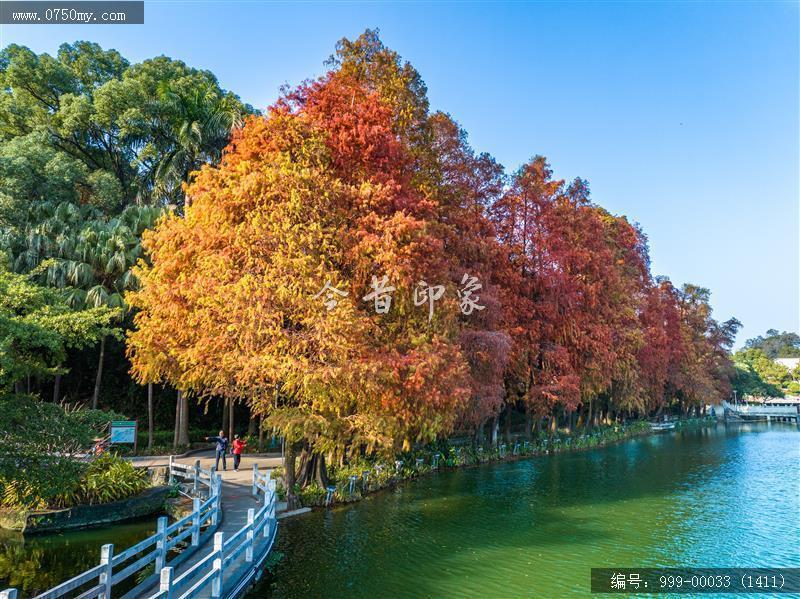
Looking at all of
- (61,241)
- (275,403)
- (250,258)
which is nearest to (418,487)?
(275,403)

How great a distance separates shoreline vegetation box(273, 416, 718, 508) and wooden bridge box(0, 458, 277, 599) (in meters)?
2.71

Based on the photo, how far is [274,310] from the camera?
17609 millimetres

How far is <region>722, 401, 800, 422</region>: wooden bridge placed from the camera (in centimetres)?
8312

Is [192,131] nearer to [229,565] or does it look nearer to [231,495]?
[231,495]

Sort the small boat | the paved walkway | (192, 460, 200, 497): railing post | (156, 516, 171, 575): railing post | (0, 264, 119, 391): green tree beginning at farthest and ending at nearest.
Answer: the small boat < (192, 460, 200, 497): railing post < (0, 264, 119, 391): green tree < the paved walkway < (156, 516, 171, 575): railing post

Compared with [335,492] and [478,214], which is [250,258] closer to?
[335,492]

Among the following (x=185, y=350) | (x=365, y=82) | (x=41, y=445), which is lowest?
(x=41, y=445)

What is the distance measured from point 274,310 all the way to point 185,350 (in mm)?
4195

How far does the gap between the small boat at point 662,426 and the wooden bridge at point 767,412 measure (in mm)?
28862

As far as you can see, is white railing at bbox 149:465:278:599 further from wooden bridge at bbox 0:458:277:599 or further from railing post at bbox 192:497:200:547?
railing post at bbox 192:497:200:547

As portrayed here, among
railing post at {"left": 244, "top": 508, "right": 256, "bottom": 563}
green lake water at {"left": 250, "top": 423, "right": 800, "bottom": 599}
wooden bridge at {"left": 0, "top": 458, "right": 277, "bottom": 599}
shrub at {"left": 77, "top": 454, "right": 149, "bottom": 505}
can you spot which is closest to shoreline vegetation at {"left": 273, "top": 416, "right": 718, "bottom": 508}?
green lake water at {"left": 250, "top": 423, "right": 800, "bottom": 599}

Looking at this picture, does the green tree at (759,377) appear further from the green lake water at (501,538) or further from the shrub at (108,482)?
the shrub at (108,482)

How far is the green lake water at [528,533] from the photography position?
12.6 m

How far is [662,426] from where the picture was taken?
62281mm
